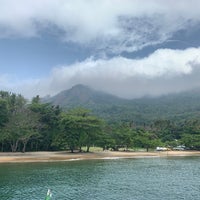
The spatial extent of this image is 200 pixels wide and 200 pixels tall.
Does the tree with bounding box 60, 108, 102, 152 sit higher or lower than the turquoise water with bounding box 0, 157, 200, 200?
higher

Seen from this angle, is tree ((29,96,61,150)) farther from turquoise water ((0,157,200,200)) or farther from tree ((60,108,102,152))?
turquoise water ((0,157,200,200))

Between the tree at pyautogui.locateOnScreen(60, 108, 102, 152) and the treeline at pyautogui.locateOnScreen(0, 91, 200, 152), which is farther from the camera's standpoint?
the tree at pyautogui.locateOnScreen(60, 108, 102, 152)

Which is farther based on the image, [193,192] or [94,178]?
[94,178]

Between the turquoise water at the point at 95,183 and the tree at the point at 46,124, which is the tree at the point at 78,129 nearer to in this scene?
the tree at the point at 46,124

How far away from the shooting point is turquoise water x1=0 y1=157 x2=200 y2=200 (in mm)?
29172

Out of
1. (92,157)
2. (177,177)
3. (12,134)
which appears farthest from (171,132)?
(177,177)

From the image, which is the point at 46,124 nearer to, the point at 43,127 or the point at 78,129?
the point at 43,127

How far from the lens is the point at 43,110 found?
71562 mm

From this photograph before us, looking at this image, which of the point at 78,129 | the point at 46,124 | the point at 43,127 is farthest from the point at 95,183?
the point at 46,124

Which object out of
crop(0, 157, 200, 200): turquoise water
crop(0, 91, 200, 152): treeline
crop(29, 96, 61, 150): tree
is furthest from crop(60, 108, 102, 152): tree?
crop(0, 157, 200, 200): turquoise water

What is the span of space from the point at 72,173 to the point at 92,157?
72.6ft

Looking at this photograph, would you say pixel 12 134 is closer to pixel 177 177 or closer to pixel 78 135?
pixel 78 135

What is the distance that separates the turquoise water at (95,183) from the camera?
95.7 feet

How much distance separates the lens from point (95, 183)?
117ft
